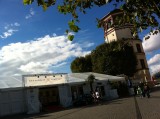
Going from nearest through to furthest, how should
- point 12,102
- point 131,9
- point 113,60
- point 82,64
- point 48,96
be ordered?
point 131,9 < point 12,102 < point 48,96 < point 113,60 < point 82,64

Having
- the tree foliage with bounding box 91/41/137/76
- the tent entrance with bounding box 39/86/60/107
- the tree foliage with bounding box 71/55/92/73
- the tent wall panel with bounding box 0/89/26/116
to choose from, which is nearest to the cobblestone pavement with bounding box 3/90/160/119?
the tent wall panel with bounding box 0/89/26/116

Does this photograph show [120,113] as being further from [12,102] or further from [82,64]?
[82,64]

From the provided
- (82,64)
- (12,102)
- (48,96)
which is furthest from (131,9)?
(82,64)

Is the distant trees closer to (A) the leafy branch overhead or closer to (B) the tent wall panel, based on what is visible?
(B) the tent wall panel

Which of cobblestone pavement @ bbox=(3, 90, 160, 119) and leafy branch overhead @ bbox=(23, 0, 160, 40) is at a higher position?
leafy branch overhead @ bbox=(23, 0, 160, 40)

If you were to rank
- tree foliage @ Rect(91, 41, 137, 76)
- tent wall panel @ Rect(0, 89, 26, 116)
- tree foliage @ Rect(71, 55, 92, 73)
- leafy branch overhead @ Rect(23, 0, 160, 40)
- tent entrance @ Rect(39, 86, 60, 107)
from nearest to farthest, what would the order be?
leafy branch overhead @ Rect(23, 0, 160, 40) → tent wall panel @ Rect(0, 89, 26, 116) → tent entrance @ Rect(39, 86, 60, 107) → tree foliage @ Rect(91, 41, 137, 76) → tree foliage @ Rect(71, 55, 92, 73)

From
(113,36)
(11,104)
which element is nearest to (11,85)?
(11,104)

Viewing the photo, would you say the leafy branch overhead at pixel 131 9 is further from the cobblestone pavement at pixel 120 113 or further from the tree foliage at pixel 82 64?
the tree foliage at pixel 82 64

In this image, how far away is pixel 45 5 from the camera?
4.94 meters

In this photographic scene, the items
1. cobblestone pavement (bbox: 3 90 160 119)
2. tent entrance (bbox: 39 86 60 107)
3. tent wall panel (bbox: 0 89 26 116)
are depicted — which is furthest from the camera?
tent entrance (bbox: 39 86 60 107)

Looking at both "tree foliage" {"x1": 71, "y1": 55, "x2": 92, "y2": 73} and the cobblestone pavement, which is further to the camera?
"tree foliage" {"x1": 71, "y1": 55, "x2": 92, "y2": 73}

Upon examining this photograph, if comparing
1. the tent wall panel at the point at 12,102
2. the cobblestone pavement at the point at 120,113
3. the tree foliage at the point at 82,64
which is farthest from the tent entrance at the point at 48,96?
the tree foliage at the point at 82,64

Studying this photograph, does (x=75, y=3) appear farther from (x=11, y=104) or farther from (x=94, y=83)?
(x=94, y=83)

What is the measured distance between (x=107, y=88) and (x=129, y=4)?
3287 centimetres
